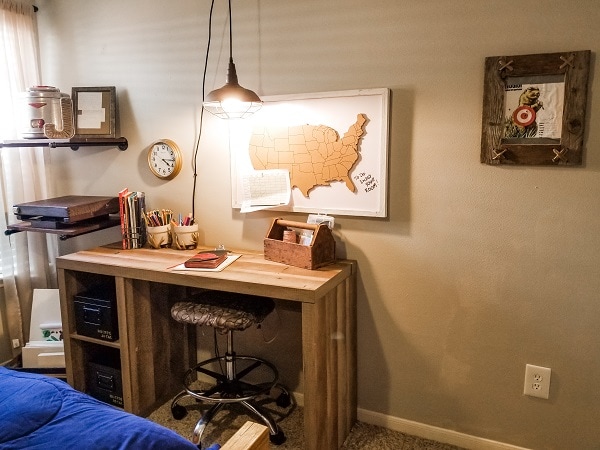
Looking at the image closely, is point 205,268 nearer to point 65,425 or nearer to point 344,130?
point 344,130

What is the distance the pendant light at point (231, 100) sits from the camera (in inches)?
79.0

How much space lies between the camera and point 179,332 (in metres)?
2.66

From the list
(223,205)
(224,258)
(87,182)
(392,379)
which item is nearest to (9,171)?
(87,182)

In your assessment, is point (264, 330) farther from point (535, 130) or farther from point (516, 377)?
point (535, 130)

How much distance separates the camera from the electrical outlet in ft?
6.47

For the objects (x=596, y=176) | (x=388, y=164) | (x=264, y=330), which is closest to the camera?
(x=596, y=176)

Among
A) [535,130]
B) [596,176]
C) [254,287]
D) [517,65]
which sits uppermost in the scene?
[517,65]

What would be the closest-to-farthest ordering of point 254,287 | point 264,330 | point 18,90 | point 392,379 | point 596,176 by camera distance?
point 596,176, point 254,287, point 392,379, point 264,330, point 18,90

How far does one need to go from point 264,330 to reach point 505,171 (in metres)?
1.40

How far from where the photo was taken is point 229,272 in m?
2.07

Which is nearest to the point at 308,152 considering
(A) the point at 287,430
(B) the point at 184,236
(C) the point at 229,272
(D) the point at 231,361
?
(C) the point at 229,272

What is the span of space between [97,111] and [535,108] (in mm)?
2186

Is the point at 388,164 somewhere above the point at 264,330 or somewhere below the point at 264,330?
above

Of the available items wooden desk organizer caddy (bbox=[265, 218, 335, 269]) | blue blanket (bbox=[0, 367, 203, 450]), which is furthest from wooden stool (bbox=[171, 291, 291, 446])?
blue blanket (bbox=[0, 367, 203, 450])
